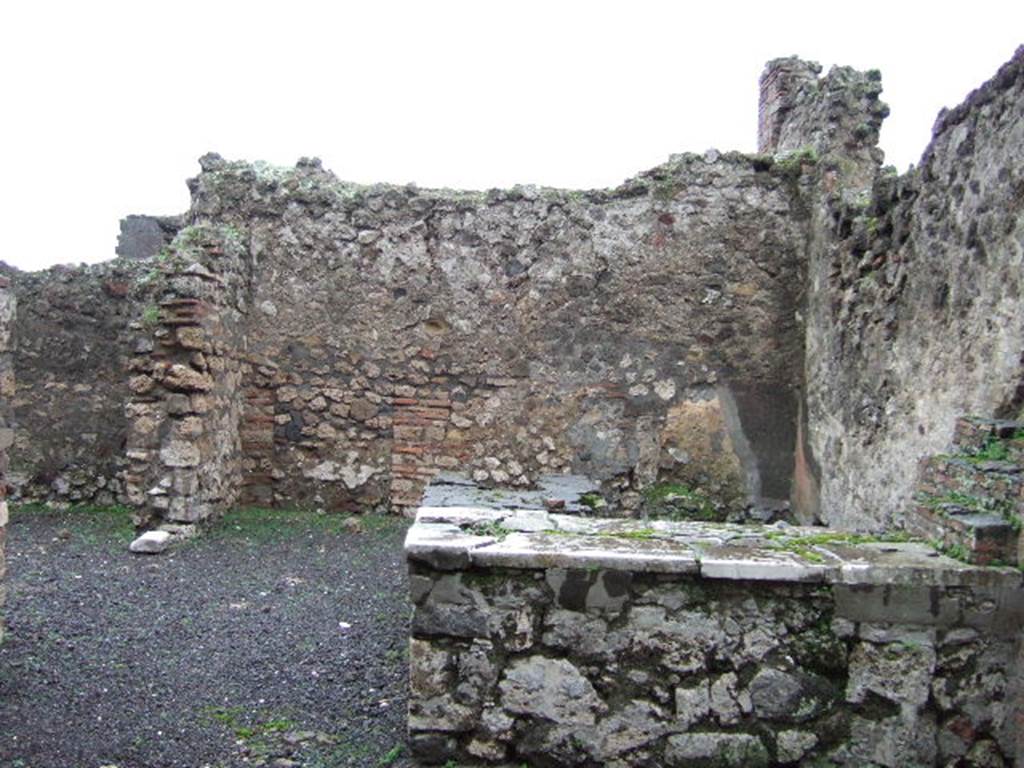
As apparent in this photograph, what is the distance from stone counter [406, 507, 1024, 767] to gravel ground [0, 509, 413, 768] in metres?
0.56

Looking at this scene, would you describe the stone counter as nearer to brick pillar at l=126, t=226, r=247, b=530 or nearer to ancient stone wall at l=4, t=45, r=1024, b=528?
brick pillar at l=126, t=226, r=247, b=530

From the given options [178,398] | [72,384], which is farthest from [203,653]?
[72,384]

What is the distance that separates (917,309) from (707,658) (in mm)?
3311

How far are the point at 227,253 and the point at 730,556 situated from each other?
570 cm

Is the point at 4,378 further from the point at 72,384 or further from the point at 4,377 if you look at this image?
the point at 72,384

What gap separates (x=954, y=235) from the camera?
16.1 ft

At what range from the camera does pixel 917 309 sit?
5.34 meters

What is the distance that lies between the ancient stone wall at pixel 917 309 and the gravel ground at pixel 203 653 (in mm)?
3360

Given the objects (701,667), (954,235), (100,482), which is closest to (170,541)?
(100,482)

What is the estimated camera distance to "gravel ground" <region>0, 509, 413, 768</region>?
11.1ft

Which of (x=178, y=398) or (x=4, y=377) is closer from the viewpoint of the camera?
(x=4, y=377)

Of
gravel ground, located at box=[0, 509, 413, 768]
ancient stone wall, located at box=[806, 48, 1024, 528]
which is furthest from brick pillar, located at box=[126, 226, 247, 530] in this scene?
ancient stone wall, located at box=[806, 48, 1024, 528]

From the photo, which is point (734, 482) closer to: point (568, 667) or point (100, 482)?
point (568, 667)

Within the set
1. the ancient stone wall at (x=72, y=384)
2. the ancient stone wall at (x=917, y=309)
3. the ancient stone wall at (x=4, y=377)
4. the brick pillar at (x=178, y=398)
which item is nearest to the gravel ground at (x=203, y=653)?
the brick pillar at (x=178, y=398)
